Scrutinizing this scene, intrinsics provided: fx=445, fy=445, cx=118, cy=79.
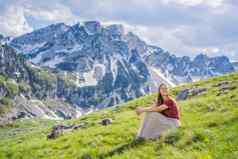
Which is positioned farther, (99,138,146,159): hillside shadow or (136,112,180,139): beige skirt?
(136,112,180,139): beige skirt

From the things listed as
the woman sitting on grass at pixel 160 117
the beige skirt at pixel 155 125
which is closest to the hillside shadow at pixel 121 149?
the beige skirt at pixel 155 125

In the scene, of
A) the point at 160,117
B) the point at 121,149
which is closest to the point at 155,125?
the point at 160,117

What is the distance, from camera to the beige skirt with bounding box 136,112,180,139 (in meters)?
21.8

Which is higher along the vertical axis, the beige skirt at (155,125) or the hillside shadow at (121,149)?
the beige skirt at (155,125)

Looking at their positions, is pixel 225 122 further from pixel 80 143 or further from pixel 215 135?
pixel 80 143

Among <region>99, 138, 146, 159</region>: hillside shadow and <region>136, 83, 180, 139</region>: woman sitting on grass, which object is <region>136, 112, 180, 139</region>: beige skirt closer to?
<region>136, 83, 180, 139</region>: woman sitting on grass

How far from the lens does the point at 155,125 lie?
22.0 meters

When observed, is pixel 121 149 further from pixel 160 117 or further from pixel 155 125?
pixel 160 117

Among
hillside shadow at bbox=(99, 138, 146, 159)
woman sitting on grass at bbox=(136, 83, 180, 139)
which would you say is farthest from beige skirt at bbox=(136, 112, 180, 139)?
hillside shadow at bbox=(99, 138, 146, 159)

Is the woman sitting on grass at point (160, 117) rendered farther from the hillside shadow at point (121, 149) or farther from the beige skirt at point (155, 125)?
the hillside shadow at point (121, 149)

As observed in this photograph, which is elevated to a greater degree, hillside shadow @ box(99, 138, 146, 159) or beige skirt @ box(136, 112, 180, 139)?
beige skirt @ box(136, 112, 180, 139)

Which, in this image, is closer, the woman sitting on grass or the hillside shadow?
the hillside shadow

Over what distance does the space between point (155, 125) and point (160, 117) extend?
0.62m

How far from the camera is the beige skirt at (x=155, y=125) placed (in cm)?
2177
